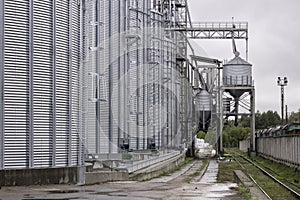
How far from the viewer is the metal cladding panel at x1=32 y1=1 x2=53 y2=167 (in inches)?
870

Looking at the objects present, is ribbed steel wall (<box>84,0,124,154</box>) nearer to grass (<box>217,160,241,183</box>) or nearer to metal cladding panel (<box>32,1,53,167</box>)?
metal cladding panel (<box>32,1,53,167</box>)

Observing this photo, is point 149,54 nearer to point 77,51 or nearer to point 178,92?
point 178,92

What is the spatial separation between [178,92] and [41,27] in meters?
44.1

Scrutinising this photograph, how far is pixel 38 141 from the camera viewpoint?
2212cm

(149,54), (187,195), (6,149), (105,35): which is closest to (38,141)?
(6,149)

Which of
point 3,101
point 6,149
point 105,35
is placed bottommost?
point 6,149

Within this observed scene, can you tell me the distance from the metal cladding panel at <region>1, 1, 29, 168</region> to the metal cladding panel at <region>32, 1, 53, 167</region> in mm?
393

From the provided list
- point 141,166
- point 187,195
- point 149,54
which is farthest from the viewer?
point 149,54

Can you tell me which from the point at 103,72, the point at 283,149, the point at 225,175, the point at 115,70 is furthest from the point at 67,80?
the point at 283,149

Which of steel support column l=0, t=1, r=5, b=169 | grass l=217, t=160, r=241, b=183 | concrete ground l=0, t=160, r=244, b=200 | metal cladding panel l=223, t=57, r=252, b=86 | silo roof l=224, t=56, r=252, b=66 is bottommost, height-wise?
grass l=217, t=160, r=241, b=183

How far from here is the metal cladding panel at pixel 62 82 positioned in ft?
76.0

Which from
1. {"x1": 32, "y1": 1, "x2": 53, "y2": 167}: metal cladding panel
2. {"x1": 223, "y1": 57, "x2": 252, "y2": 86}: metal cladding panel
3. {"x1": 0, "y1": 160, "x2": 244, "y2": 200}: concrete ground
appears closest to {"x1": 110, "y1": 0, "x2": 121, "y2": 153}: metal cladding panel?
{"x1": 0, "y1": 160, "x2": 244, "y2": 200}: concrete ground

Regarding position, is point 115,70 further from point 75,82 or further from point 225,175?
point 75,82

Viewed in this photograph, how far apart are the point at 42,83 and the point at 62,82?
1183mm
